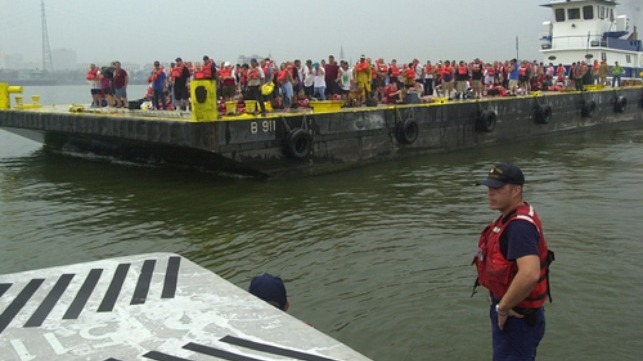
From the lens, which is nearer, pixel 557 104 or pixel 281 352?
A: pixel 281 352

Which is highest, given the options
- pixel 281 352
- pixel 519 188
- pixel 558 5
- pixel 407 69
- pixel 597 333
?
pixel 558 5

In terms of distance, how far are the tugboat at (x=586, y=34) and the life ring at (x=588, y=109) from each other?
7.00m

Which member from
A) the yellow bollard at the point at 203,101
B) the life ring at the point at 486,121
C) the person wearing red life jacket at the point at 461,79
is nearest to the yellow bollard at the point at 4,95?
the yellow bollard at the point at 203,101

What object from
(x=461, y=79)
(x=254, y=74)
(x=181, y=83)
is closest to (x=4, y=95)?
(x=181, y=83)

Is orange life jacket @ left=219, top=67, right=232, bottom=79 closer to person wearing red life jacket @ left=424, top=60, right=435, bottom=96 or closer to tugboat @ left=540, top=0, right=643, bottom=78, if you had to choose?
person wearing red life jacket @ left=424, top=60, right=435, bottom=96

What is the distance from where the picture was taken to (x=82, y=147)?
1822 cm

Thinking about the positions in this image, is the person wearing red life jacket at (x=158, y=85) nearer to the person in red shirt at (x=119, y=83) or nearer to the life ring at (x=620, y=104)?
the person in red shirt at (x=119, y=83)

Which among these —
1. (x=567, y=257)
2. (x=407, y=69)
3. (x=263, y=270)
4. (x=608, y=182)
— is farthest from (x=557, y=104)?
(x=263, y=270)

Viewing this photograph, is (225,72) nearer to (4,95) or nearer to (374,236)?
(4,95)

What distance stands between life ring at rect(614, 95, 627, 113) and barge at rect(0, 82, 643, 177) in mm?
8143

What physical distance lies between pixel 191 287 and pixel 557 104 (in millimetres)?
23671

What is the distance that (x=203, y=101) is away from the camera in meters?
12.6

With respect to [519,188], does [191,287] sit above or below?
below

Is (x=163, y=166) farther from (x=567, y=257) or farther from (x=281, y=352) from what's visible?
(x=281, y=352)
